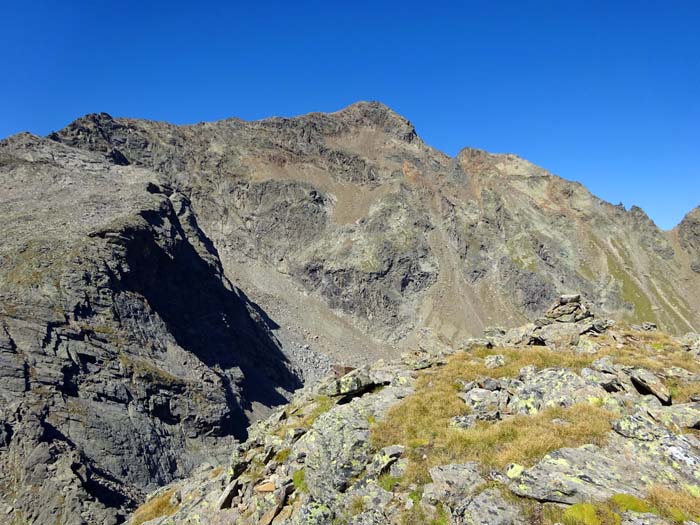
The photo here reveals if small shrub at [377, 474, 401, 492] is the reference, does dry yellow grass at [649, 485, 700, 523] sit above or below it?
above

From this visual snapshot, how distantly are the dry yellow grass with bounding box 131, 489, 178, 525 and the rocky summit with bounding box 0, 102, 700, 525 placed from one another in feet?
0.62

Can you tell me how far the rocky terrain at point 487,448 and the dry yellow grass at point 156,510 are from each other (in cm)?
13

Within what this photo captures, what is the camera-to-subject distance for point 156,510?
2447cm

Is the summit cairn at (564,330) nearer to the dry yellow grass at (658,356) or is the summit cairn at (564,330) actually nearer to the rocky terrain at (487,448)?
the rocky terrain at (487,448)

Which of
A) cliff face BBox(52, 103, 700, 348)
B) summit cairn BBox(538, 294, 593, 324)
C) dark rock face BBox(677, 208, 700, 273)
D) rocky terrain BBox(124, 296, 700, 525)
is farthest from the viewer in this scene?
dark rock face BBox(677, 208, 700, 273)

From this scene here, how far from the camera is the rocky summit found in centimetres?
1316

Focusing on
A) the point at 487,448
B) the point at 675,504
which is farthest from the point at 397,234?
the point at 675,504

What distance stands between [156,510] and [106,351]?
3459 cm

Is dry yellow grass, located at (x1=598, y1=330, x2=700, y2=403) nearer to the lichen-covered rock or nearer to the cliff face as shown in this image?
the lichen-covered rock

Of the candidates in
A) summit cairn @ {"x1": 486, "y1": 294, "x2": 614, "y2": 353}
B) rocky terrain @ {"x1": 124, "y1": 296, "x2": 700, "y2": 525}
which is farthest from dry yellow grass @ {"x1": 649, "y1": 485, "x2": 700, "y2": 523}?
summit cairn @ {"x1": 486, "y1": 294, "x2": 614, "y2": 353}

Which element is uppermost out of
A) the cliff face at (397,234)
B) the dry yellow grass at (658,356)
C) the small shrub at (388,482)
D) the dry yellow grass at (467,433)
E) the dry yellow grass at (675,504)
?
the cliff face at (397,234)

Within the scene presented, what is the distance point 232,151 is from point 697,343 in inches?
6724

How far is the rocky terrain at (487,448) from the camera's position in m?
10.5

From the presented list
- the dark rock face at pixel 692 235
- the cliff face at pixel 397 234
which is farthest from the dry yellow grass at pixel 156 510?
the dark rock face at pixel 692 235
